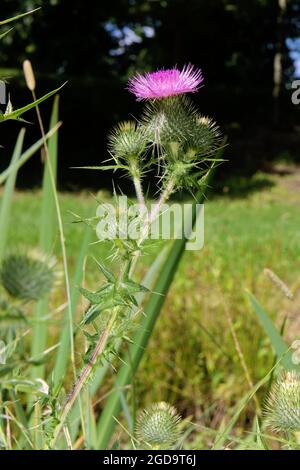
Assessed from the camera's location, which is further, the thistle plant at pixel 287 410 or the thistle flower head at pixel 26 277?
the thistle plant at pixel 287 410

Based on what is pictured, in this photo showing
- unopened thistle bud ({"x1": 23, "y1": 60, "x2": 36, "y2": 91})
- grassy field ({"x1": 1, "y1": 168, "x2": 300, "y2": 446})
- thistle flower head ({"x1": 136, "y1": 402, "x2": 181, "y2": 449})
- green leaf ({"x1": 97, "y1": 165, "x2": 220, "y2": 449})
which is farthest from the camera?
grassy field ({"x1": 1, "y1": 168, "x2": 300, "y2": 446})

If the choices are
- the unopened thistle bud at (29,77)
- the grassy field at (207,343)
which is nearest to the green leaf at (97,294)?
the unopened thistle bud at (29,77)

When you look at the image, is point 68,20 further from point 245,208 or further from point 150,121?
point 150,121

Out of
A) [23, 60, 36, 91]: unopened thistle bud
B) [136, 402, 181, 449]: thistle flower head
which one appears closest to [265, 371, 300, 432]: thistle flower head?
[136, 402, 181, 449]: thistle flower head

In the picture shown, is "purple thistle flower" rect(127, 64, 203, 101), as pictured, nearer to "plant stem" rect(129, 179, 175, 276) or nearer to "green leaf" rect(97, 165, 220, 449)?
"plant stem" rect(129, 179, 175, 276)

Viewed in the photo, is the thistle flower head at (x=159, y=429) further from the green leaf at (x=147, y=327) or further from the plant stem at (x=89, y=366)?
the green leaf at (x=147, y=327)

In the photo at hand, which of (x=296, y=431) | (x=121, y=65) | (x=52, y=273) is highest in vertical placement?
(x=121, y=65)

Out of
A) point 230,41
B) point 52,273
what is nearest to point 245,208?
point 230,41

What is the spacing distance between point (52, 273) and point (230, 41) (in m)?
18.0

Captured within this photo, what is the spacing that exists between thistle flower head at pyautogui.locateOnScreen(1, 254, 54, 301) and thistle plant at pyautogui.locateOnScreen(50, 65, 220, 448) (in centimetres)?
18

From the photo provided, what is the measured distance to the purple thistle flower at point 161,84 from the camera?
680 millimetres

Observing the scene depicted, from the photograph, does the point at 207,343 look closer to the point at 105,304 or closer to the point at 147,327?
the point at 147,327

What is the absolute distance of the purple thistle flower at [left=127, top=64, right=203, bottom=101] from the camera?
680mm

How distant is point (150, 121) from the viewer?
733mm
